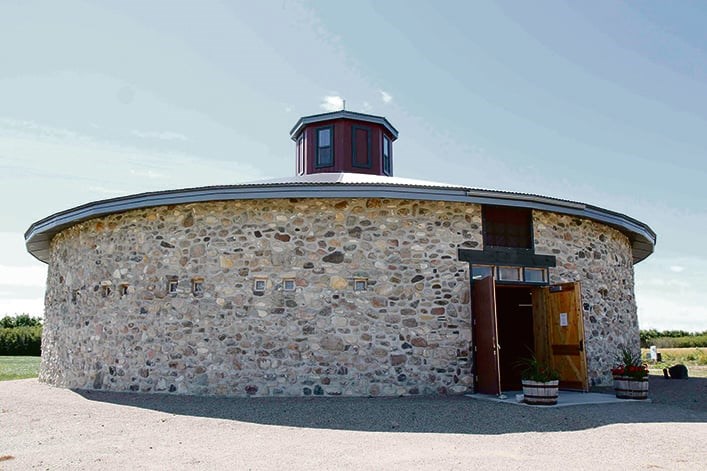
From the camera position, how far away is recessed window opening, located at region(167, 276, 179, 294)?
10.9 metres

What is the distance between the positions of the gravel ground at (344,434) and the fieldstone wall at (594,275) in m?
2.26

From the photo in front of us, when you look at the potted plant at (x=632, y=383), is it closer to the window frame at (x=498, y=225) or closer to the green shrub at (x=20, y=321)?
the window frame at (x=498, y=225)

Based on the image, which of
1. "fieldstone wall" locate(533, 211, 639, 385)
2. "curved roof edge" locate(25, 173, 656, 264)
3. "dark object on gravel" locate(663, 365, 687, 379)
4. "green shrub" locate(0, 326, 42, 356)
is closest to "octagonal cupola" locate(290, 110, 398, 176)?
"curved roof edge" locate(25, 173, 656, 264)

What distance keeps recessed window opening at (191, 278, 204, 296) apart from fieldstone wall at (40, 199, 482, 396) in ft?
0.14

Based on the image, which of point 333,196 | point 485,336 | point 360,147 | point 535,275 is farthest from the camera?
point 360,147

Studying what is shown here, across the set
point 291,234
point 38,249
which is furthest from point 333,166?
point 38,249

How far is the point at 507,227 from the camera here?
37.3 ft

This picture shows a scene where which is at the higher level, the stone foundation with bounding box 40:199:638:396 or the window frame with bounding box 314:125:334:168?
the window frame with bounding box 314:125:334:168

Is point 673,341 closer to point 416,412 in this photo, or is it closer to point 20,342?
point 416,412

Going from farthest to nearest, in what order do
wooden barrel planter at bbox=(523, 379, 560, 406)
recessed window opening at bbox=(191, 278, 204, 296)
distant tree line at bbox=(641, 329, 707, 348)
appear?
distant tree line at bbox=(641, 329, 707, 348)
recessed window opening at bbox=(191, 278, 204, 296)
wooden barrel planter at bbox=(523, 379, 560, 406)

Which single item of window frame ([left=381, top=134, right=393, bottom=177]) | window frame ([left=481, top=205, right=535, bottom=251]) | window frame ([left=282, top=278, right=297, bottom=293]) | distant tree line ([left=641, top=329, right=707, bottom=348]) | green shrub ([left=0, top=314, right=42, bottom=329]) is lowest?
distant tree line ([left=641, top=329, right=707, bottom=348])

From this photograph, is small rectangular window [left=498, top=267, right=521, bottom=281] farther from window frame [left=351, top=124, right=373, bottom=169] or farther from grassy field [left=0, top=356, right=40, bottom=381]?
grassy field [left=0, top=356, right=40, bottom=381]

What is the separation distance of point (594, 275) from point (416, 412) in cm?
608

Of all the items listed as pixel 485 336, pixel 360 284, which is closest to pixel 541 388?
pixel 485 336
